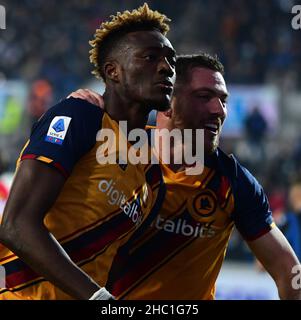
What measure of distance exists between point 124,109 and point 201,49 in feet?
41.8

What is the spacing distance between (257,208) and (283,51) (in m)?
12.6

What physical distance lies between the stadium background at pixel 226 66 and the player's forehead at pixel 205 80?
6.04 m

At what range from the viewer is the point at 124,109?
13.3ft

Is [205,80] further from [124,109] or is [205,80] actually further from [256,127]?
[256,127]

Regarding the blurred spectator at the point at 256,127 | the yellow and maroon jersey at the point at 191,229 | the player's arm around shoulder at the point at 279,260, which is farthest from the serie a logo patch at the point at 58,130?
the blurred spectator at the point at 256,127

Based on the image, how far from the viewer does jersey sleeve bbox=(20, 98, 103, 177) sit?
348 cm

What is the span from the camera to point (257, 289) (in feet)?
31.3

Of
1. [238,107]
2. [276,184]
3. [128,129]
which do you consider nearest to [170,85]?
[128,129]

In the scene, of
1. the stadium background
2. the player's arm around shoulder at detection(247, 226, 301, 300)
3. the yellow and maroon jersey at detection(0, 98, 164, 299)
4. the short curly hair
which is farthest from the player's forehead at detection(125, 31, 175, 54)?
the stadium background

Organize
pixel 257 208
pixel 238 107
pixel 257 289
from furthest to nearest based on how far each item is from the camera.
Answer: pixel 238 107, pixel 257 289, pixel 257 208

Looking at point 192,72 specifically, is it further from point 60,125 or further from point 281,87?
point 281,87

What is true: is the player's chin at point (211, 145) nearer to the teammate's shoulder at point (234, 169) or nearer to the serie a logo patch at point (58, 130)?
the teammate's shoulder at point (234, 169)

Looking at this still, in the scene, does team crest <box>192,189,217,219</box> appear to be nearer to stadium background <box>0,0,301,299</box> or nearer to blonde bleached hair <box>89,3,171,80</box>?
blonde bleached hair <box>89,3,171,80</box>

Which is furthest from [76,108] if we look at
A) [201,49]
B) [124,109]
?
[201,49]
